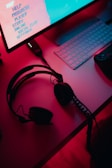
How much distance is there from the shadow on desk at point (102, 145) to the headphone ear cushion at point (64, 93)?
0.60 meters

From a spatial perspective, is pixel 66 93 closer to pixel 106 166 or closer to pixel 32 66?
pixel 32 66

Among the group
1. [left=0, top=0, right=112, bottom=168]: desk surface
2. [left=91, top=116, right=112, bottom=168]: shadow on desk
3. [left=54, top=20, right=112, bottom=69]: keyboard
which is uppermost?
[left=54, top=20, right=112, bottom=69]: keyboard

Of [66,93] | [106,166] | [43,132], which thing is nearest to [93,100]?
[66,93]

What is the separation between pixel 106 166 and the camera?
3.89ft

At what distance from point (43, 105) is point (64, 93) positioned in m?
0.09

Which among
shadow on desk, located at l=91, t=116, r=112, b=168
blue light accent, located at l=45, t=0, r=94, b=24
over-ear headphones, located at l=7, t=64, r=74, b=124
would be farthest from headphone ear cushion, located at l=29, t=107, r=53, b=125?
shadow on desk, located at l=91, t=116, r=112, b=168

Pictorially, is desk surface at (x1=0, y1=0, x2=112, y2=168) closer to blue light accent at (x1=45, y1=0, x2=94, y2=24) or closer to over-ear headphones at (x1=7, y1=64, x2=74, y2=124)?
over-ear headphones at (x1=7, y1=64, x2=74, y2=124)

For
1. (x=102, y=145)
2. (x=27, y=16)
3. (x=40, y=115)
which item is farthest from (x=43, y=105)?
(x=102, y=145)

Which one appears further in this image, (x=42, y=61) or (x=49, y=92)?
(x=42, y=61)

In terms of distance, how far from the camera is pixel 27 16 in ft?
A: 2.82

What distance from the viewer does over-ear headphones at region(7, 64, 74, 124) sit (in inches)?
28.0

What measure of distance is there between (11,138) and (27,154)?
0.08 m

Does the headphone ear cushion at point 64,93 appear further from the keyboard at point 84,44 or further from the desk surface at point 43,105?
the keyboard at point 84,44

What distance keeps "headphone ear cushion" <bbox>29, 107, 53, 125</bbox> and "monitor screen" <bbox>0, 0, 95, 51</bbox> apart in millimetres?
291
